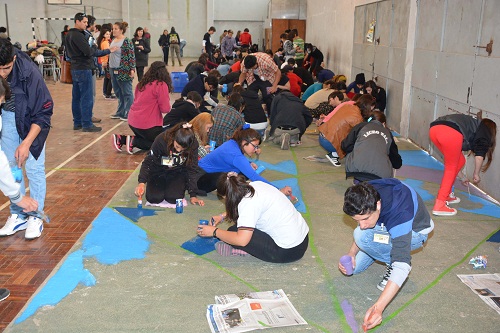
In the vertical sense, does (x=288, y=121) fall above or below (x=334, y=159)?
above

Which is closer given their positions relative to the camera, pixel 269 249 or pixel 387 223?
pixel 387 223

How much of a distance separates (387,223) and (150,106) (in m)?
4.87

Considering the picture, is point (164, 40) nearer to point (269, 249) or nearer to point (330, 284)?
point (269, 249)

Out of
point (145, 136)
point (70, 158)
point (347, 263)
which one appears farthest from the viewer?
point (145, 136)

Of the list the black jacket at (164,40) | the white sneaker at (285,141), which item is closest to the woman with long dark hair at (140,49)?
the white sneaker at (285,141)

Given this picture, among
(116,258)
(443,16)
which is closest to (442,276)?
(116,258)

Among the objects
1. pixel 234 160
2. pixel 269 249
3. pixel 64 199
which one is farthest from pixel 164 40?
pixel 269 249

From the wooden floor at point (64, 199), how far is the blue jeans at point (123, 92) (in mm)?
337

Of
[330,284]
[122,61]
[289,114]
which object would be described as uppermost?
[122,61]

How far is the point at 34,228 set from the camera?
458 centimetres

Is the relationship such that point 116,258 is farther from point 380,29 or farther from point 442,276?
point 380,29

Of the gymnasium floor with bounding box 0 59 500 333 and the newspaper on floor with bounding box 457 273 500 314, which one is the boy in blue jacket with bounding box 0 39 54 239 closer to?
the gymnasium floor with bounding box 0 59 500 333

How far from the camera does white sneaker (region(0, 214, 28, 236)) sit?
460 cm

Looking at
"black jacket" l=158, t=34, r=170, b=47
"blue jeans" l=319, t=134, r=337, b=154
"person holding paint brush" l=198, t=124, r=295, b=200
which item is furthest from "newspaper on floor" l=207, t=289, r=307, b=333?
"black jacket" l=158, t=34, r=170, b=47
